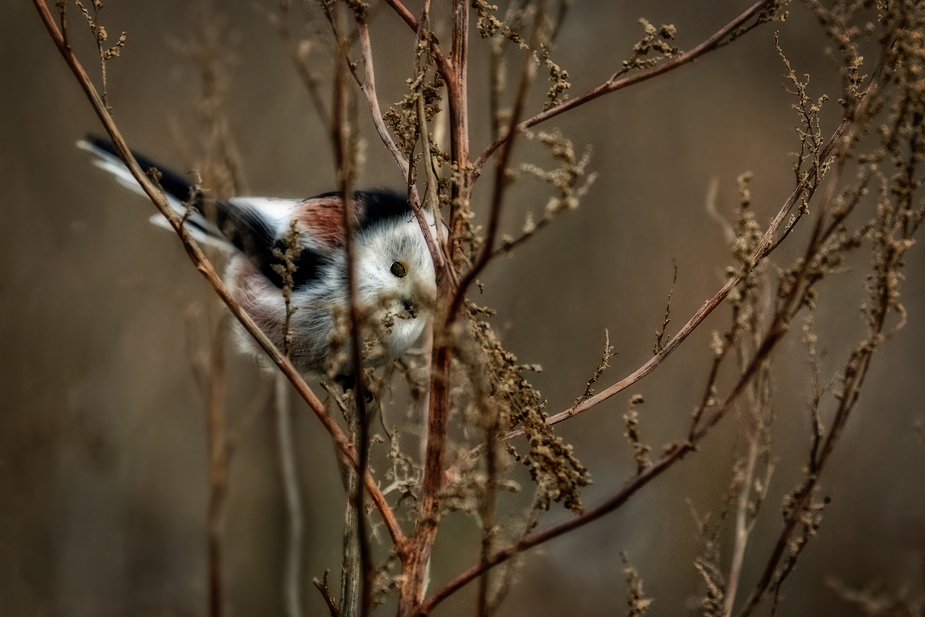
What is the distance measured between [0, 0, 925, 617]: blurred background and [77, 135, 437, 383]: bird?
4.82 feet

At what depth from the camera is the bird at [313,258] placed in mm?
1693

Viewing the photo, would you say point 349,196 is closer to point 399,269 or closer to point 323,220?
point 399,269

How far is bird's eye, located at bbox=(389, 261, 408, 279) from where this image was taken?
1.57m

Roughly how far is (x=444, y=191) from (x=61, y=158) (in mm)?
3343

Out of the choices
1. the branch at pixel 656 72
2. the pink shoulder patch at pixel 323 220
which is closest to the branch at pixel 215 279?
the branch at pixel 656 72

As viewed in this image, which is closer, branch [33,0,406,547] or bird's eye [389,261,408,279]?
branch [33,0,406,547]

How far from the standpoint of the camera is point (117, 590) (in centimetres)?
415

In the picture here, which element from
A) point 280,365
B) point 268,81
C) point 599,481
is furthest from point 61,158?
point 280,365

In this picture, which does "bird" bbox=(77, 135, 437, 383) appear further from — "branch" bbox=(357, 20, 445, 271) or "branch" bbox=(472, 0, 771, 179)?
"branch" bbox=(472, 0, 771, 179)

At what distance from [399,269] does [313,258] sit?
16.1 inches

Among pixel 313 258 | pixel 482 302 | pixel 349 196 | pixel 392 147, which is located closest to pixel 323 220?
pixel 313 258

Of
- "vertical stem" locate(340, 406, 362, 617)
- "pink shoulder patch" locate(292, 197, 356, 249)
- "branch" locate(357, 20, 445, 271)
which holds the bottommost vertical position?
"vertical stem" locate(340, 406, 362, 617)

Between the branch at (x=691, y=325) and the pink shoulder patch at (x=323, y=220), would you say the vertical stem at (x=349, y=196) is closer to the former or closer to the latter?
the branch at (x=691, y=325)

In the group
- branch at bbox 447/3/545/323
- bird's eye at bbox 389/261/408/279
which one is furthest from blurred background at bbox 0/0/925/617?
branch at bbox 447/3/545/323
